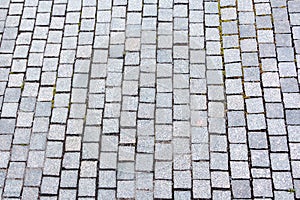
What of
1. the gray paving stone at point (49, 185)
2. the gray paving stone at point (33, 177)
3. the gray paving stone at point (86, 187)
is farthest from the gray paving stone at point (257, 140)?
the gray paving stone at point (33, 177)

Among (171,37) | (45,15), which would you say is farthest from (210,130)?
(45,15)

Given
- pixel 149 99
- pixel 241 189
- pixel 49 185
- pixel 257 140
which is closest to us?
pixel 241 189

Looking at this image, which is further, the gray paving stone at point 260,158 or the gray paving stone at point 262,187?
the gray paving stone at point 260,158

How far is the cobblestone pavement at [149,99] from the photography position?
5.33 metres

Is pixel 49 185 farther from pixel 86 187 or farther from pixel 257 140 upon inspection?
pixel 257 140

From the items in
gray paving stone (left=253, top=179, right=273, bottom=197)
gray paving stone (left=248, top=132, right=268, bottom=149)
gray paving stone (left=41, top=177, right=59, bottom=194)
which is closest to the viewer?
gray paving stone (left=253, top=179, right=273, bottom=197)

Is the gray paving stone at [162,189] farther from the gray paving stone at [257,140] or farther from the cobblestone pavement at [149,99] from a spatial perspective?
the gray paving stone at [257,140]

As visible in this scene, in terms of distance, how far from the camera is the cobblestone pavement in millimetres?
5332

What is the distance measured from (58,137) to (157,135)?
1.16 m

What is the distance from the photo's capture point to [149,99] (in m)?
5.88

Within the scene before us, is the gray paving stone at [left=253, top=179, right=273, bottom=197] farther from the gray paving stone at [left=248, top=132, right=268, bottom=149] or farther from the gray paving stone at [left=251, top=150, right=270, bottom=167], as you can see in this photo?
the gray paving stone at [left=248, top=132, right=268, bottom=149]

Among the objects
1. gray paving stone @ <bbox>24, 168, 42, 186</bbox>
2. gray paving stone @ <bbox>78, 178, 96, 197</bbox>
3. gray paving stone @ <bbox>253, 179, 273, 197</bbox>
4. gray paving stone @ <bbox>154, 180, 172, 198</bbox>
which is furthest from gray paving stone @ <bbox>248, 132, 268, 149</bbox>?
gray paving stone @ <bbox>24, 168, 42, 186</bbox>

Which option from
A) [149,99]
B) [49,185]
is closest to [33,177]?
[49,185]

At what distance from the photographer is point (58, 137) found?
5.65 meters
